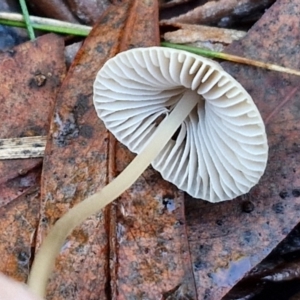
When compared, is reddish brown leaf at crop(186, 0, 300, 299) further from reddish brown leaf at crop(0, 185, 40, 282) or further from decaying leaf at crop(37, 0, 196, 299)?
reddish brown leaf at crop(0, 185, 40, 282)

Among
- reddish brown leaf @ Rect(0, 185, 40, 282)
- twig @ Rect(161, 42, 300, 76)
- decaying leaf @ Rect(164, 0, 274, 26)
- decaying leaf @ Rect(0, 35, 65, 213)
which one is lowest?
reddish brown leaf @ Rect(0, 185, 40, 282)

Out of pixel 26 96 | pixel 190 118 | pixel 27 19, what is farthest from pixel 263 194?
pixel 27 19

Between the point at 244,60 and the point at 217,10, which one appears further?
the point at 217,10

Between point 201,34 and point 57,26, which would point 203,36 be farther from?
point 57,26

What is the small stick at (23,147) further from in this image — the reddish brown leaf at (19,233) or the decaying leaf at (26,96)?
the reddish brown leaf at (19,233)

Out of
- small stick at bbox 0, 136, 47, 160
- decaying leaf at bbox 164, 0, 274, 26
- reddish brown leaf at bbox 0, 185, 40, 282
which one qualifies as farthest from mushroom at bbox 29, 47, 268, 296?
decaying leaf at bbox 164, 0, 274, 26

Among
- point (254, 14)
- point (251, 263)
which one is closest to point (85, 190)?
point (251, 263)

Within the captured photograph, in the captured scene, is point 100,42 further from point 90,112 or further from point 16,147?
point 16,147

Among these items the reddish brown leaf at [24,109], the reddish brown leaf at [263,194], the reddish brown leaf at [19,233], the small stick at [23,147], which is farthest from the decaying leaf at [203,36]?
the reddish brown leaf at [19,233]
